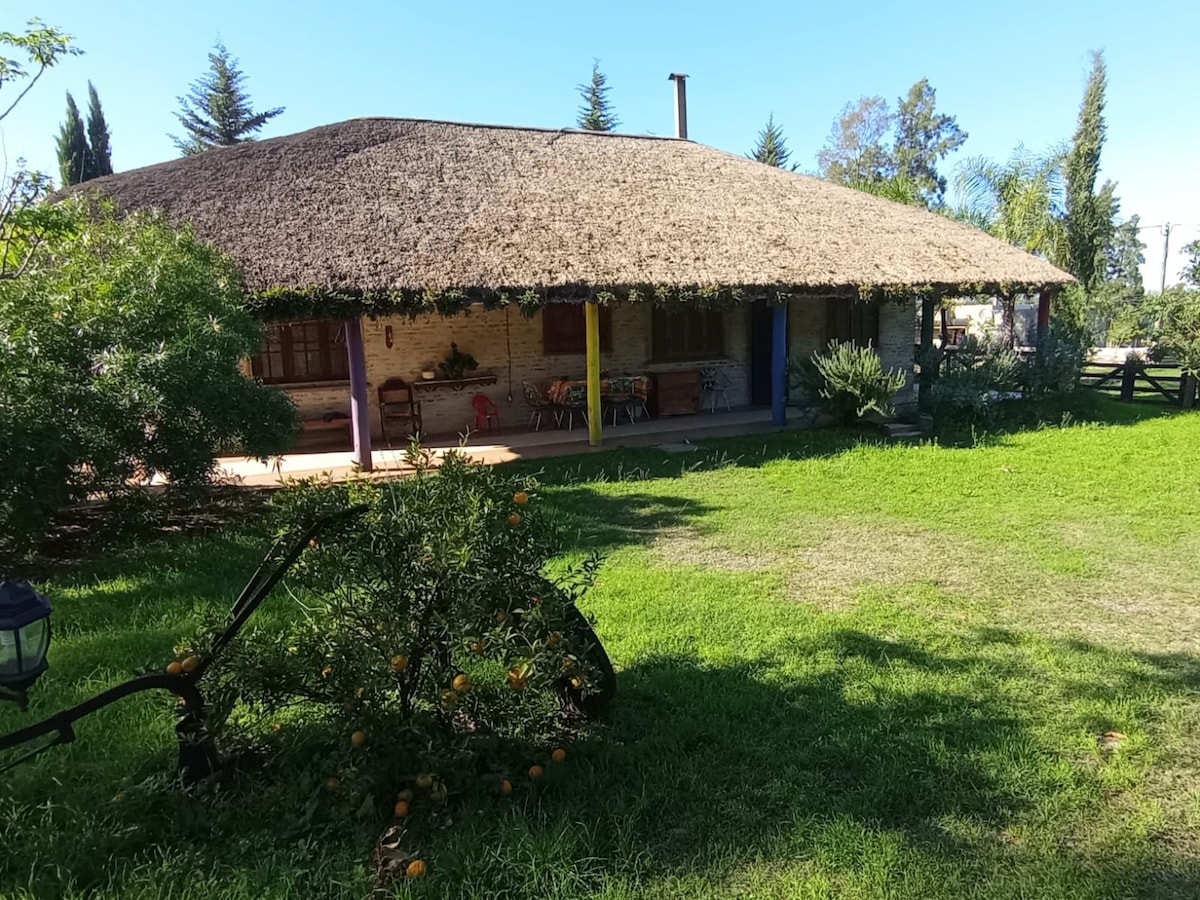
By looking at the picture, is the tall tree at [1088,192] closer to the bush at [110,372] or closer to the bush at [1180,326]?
the bush at [1180,326]

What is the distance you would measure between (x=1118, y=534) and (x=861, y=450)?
405 centimetres

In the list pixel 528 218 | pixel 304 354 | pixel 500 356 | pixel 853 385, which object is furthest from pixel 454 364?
pixel 853 385

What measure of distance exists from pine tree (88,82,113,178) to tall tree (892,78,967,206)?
42690 millimetres

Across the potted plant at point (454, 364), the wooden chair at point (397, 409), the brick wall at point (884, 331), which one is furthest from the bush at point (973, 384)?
the wooden chair at point (397, 409)

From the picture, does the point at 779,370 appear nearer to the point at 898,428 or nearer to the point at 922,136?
the point at 898,428

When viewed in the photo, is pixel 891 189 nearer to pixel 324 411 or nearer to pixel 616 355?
pixel 616 355

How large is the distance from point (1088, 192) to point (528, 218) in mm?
21543

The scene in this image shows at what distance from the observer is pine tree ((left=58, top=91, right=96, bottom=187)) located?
104 ft

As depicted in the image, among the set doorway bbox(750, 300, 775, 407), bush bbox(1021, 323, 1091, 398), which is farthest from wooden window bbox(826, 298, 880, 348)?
bush bbox(1021, 323, 1091, 398)

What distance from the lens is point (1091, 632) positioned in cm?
474

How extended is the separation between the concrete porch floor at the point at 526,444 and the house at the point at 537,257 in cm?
49

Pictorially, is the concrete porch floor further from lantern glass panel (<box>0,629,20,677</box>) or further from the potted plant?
lantern glass panel (<box>0,629,20,677</box>)

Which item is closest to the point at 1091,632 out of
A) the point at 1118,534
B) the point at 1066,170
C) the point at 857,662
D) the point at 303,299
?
the point at 857,662

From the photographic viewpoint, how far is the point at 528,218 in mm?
11477
